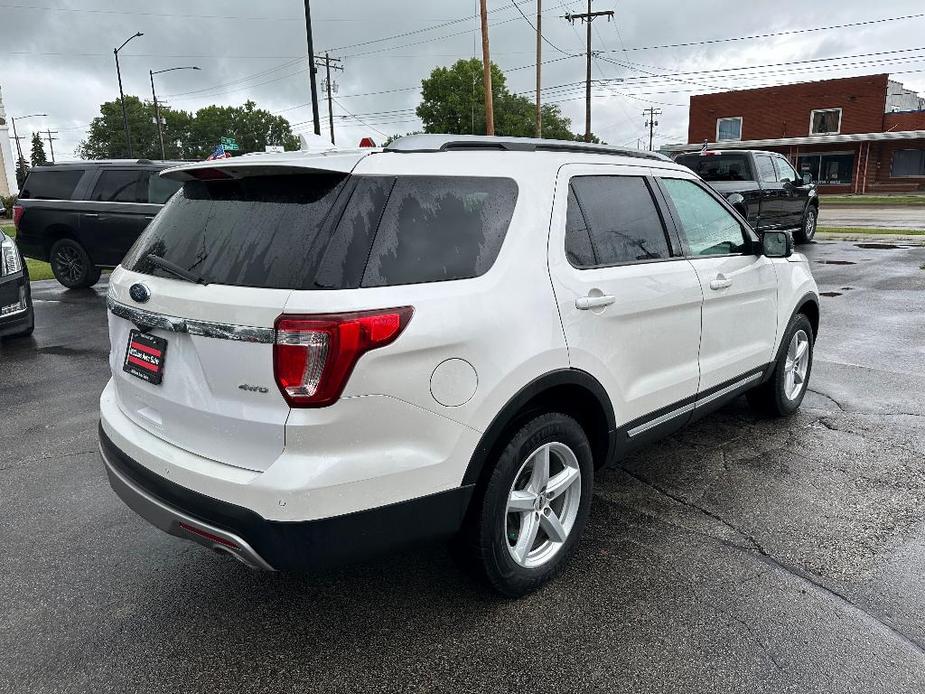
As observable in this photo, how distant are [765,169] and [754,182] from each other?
73 cm

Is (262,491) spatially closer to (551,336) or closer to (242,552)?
(242,552)

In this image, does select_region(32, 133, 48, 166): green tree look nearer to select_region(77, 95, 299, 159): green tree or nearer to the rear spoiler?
select_region(77, 95, 299, 159): green tree

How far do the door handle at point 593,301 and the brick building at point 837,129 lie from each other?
4318 centimetres

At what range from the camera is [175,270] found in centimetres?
260

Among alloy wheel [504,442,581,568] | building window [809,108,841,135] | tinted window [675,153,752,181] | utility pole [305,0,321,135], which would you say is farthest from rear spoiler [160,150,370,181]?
building window [809,108,841,135]

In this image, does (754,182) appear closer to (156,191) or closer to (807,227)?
(807,227)

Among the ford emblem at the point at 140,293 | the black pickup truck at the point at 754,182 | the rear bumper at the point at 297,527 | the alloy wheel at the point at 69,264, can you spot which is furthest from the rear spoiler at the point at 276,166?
the black pickup truck at the point at 754,182

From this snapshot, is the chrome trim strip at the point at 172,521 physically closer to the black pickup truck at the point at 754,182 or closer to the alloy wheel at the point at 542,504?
the alloy wheel at the point at 542,504

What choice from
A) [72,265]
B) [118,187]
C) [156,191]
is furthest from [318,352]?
[72,265]

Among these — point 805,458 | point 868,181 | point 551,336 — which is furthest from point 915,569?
point 868,181

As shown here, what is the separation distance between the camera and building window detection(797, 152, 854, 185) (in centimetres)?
4450

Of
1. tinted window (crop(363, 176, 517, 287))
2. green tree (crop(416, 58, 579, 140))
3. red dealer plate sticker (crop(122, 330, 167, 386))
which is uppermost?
green tree (crop(416, 58, 579, 140))

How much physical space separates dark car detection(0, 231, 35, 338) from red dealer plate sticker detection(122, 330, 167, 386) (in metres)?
5.60

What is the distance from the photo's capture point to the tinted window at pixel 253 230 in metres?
2.30
